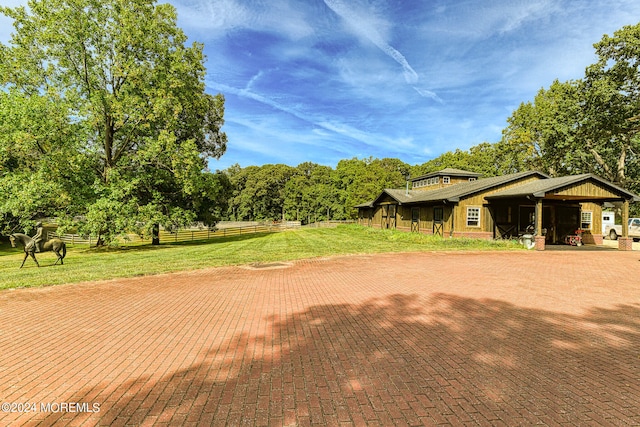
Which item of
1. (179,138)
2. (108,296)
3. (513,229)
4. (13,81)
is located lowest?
(108,296)

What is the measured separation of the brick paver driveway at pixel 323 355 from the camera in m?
3.31

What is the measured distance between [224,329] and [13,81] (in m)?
25.3

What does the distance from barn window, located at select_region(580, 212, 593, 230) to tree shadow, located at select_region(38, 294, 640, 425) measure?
21344 millimetres

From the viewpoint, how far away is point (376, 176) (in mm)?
56188

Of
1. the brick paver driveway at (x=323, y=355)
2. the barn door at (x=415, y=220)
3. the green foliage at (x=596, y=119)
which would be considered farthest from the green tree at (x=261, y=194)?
the brick paver driveway at (x=323, y=355)

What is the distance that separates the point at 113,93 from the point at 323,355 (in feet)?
80.2

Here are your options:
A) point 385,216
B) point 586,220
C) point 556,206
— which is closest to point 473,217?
point 556,206

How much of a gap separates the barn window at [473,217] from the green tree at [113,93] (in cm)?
2019

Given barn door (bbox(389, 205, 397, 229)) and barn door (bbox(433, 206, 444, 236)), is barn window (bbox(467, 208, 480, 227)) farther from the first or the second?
barn door (bbox(389, 205, 397, 229))

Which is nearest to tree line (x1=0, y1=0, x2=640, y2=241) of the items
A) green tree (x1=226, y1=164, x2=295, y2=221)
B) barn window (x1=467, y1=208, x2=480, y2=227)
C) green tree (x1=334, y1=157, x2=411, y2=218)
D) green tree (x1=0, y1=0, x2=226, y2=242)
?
green tree (x1=0, y1=0, x2=226, y2=242)

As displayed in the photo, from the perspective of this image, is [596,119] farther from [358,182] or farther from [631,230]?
[358,182]

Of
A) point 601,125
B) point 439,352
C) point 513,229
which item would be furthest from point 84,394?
point 601,125

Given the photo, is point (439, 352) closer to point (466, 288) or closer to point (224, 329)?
point (224, 329)

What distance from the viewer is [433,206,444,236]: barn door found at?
23977 millimetres
